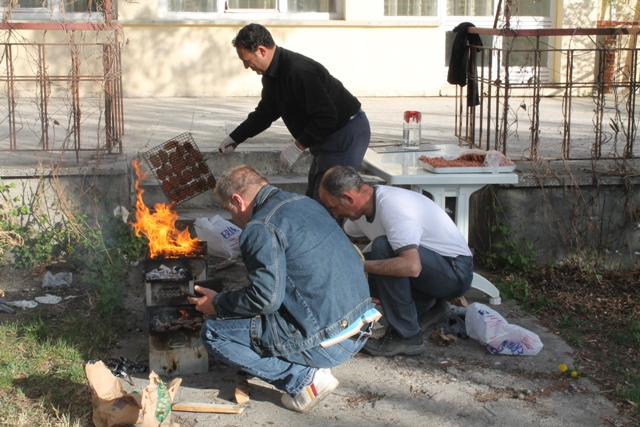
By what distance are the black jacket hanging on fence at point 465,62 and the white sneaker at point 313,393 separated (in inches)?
153

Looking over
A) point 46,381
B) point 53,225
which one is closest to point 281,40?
point 53,225

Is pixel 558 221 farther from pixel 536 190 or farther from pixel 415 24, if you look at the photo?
pixel 415 24

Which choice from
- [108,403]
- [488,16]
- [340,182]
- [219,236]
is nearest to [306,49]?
[488,16]

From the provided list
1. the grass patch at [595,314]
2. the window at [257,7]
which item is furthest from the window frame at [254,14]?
the grass patch at [595,314]

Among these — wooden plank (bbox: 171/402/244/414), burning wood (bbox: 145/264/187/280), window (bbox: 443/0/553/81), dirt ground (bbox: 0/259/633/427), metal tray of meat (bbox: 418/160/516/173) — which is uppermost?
window (bbox: 443/0/553/81)

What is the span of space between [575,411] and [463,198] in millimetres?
1927

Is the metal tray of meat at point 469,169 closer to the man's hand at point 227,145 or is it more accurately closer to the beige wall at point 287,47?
the man's hand at point 227,145

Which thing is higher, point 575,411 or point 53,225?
point 53,225

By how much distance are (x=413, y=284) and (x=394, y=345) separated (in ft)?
1.38

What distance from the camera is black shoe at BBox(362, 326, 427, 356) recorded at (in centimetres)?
473

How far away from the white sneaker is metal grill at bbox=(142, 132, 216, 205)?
2386 mm

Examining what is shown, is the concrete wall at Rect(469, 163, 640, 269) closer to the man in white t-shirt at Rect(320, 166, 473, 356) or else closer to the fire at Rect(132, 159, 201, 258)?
the man in white t-shirt at Rect(320, 166, 473, 356)

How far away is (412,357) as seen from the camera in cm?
478

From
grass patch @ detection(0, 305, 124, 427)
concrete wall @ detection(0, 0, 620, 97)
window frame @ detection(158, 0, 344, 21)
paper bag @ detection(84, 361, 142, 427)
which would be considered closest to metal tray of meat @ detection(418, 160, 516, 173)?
grass patch @ detection(0, 305, 124, 427)
